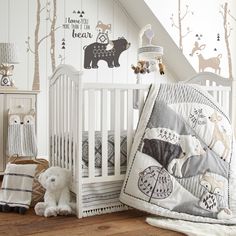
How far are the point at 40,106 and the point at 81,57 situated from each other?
65cm

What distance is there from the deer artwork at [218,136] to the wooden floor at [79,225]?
579 millimetres

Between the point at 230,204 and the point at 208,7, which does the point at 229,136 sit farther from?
the point at 208,7

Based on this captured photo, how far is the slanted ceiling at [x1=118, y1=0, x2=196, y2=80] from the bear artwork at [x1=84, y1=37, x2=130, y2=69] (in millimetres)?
293

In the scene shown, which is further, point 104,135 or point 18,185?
point 18,185

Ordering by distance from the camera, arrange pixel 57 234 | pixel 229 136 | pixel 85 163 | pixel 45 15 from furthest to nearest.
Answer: pixel 45 15 → pixel 229 136 → pixel 85 163 → pixel 57 234

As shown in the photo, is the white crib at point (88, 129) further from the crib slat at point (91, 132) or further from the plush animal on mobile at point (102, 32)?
the plush animal on mobile at point (102, 32)

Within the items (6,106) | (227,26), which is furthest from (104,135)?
(227,26)

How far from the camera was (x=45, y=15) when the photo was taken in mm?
3500

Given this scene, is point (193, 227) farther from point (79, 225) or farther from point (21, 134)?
point (21, 134)

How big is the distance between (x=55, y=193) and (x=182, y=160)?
→ 29.0 inches

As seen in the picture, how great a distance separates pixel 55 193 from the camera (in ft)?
6.78

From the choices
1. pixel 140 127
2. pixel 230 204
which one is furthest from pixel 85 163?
pixel 230 204

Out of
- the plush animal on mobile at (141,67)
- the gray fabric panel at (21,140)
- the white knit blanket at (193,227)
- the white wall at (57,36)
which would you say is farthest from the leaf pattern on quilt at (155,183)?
the white wall at (57,36)

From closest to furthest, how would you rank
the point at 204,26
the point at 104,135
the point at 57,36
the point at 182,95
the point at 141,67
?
the point at 104,135 < the point at 182,95 < the point at 141,67 < the point at 57,36 < the point at 204,26
